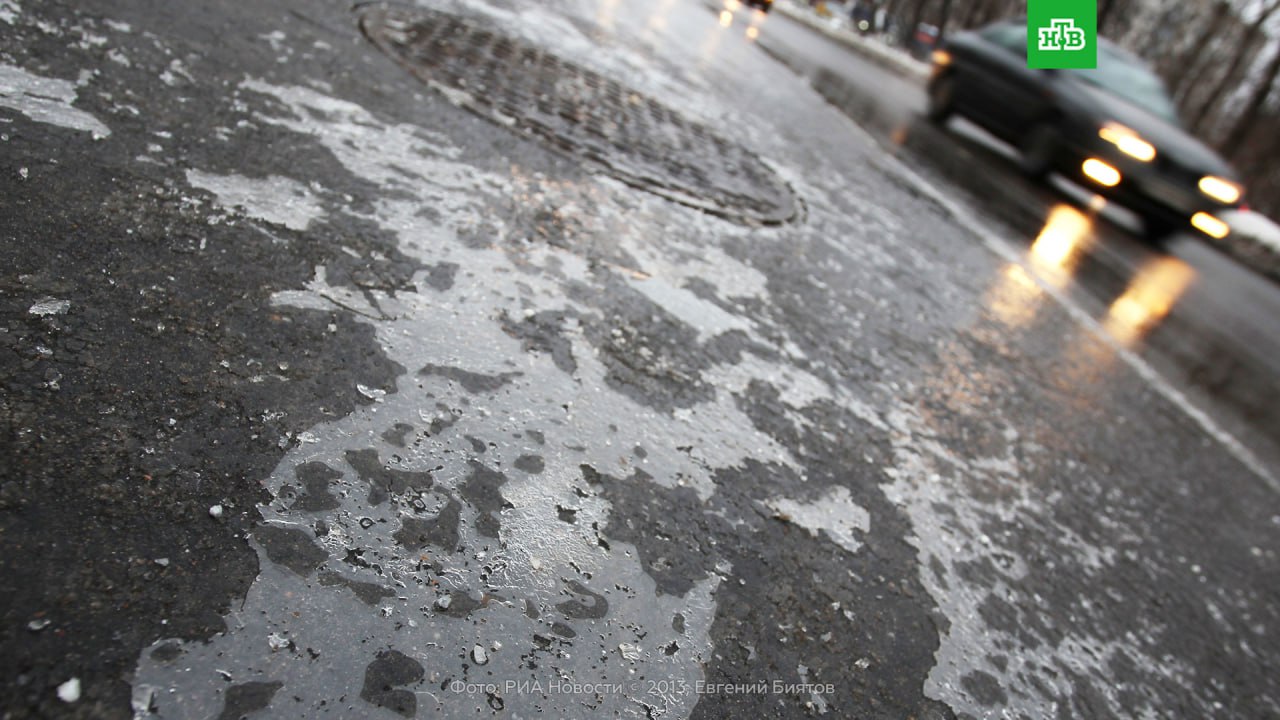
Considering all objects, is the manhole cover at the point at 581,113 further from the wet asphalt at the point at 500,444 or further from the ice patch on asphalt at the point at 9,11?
the ice patch on asphalt at the point at 9,11

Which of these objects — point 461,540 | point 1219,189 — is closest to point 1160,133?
point 1219,189

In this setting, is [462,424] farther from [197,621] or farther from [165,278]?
[165,278]

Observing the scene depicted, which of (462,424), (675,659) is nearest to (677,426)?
(462,424)

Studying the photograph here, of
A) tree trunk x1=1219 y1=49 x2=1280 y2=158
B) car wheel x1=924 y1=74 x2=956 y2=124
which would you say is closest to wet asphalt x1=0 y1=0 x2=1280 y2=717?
car wheel x1=924 y1=74 x2=956 y2=124

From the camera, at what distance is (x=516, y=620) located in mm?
1137

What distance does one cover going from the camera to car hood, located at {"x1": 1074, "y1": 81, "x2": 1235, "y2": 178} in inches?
279

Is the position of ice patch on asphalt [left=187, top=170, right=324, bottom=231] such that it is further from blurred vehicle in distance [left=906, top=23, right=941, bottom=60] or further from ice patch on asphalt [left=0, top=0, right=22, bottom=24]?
blurred vehicle in distance [left=906, top=23, right=941, bottom=60]

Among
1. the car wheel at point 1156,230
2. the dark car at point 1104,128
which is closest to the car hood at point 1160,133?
the dark car at point 1104,128

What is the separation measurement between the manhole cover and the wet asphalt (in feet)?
0.16

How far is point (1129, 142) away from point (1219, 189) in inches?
37.6

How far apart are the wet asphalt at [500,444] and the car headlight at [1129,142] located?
5047 millimetres

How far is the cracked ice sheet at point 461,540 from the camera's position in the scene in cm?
99

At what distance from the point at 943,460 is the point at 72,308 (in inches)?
80.0

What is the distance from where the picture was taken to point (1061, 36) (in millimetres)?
7719
